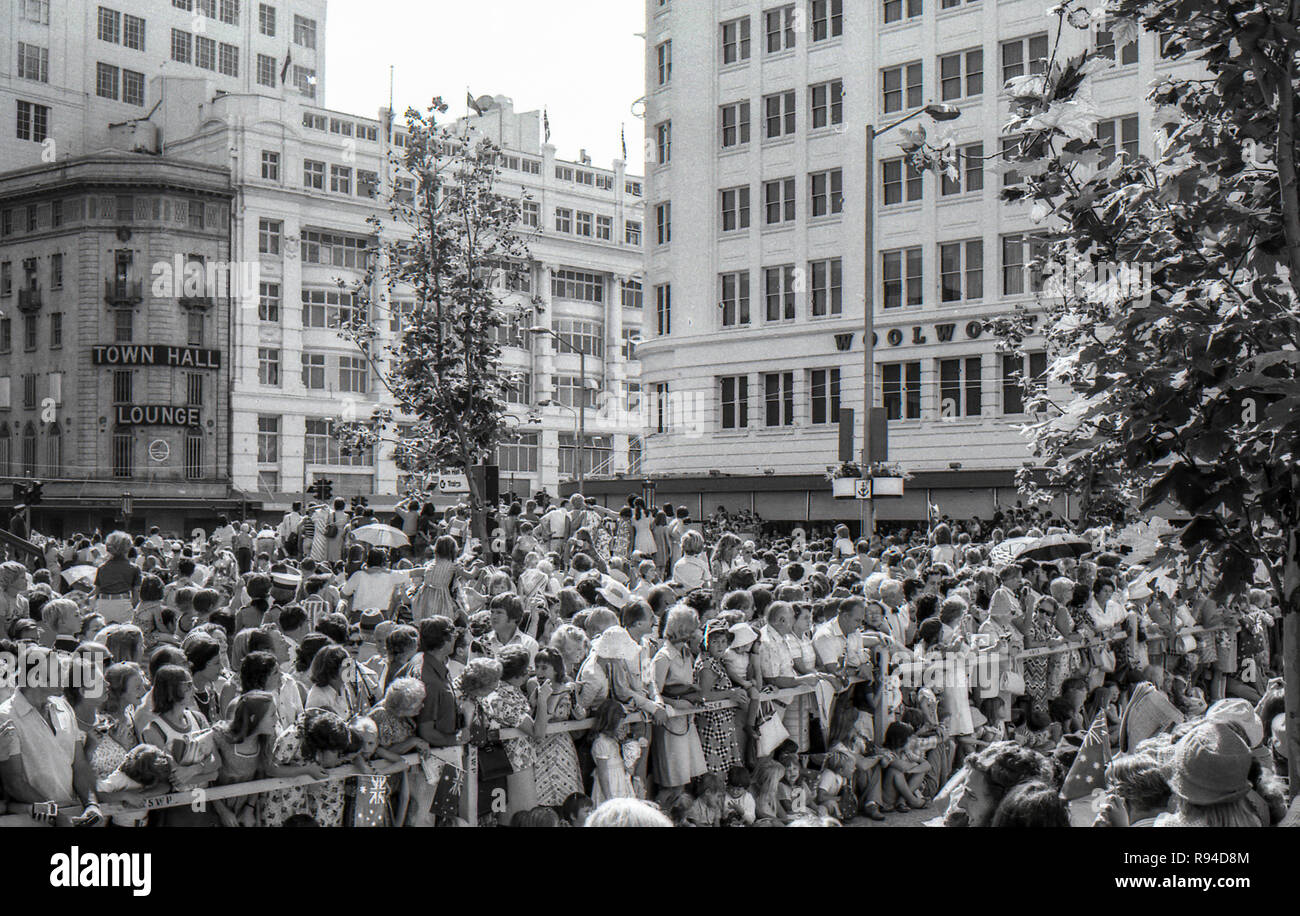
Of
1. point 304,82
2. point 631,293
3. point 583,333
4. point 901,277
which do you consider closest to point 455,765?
point 901,277

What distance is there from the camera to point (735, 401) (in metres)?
46.2

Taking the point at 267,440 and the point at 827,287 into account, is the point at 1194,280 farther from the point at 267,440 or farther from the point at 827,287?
the point at 267,440

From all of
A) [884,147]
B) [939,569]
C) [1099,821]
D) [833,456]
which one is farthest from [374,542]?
[884,147]

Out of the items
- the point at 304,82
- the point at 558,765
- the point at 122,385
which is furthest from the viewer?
the point at 304,82

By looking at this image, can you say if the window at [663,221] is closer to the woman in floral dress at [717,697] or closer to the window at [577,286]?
the window at [577,286]

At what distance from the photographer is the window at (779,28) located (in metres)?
45.0

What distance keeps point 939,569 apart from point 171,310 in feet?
180

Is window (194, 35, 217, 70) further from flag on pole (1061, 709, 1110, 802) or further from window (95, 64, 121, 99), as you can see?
flag on pole (1061, 709, 1110, 802)

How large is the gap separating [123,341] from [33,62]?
17.8m

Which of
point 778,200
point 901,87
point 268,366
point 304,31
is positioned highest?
point 304,31

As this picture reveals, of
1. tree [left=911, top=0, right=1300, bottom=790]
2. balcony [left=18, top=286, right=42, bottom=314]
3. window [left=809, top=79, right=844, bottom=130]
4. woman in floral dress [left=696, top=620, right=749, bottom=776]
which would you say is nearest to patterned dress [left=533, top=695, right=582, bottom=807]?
woman in floral dress [left=696, top=620, right=749, bottom=776]

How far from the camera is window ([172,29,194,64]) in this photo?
74.0m

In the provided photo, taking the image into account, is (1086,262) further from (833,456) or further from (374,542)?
(833,456)

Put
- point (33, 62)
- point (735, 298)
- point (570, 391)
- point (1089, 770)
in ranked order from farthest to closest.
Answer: point (570, 391) < point (33, 62) < point (735, 298) < point (1089, 770)
